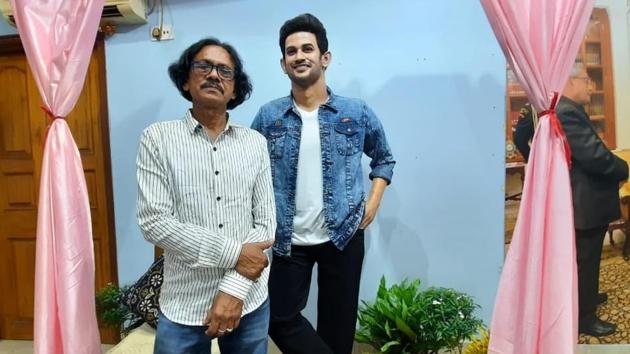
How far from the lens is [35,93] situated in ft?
8.61

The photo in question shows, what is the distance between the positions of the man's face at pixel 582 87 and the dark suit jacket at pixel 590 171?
0.03 metres

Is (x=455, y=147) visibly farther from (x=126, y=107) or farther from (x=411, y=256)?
(x=126, y=107)

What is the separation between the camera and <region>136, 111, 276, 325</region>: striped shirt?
1177 mm

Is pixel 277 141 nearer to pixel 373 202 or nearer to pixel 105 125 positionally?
pixel 373 202

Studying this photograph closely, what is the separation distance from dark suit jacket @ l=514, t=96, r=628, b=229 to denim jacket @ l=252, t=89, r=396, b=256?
1.15m

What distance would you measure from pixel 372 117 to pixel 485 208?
97 cm

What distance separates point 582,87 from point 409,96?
80 cm

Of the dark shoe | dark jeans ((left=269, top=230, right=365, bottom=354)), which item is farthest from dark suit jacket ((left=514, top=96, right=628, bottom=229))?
dark jeans ((left=269, top=230, right=365, bottom=354))

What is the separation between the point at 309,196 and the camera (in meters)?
1.58

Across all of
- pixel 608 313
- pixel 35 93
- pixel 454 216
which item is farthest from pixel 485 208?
pixel 35 93

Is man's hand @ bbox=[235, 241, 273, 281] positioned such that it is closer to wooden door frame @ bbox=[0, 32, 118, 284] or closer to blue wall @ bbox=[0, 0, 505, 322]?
blue wall @ bbox=[0, 0, 505, 322]

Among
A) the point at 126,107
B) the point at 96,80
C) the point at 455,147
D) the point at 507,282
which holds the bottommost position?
the point at 507,282

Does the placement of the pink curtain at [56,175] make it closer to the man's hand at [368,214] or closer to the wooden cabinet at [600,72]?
the man's hand at [368,214]

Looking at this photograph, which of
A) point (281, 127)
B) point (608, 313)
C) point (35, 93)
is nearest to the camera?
point (281, 127)
